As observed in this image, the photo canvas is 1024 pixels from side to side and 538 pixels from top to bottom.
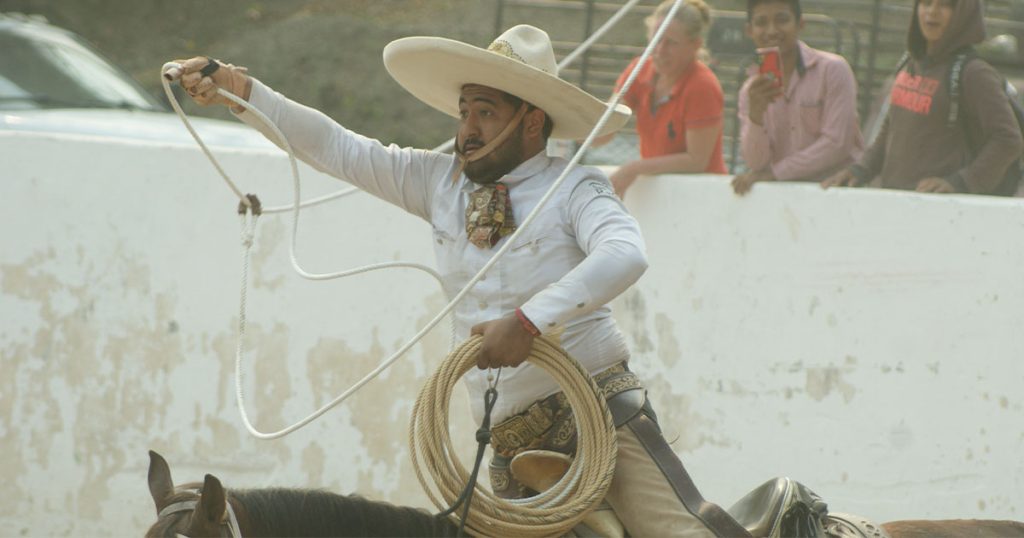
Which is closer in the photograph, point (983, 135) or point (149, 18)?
point (983, 135)

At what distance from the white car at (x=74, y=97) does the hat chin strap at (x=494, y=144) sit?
432cm

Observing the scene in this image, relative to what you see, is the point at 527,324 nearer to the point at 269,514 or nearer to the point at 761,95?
the point at 269,514

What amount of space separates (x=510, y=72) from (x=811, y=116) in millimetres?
3019

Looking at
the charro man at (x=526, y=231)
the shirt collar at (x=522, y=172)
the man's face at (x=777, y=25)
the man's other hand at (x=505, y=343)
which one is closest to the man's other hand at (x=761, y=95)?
the man's face at (x=777, y=25)

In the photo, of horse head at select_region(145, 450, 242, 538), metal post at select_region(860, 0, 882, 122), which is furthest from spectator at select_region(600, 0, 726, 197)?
horse head at select_region(145, 450, 242, 538)

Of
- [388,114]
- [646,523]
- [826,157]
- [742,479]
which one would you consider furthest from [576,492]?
[388,114]

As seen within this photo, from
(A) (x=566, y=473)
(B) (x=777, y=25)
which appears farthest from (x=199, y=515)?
(B) (x=777, y=25)

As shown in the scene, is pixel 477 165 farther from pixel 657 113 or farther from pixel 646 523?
pixel 657 113

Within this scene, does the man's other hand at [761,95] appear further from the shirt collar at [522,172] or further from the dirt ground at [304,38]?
the dirt ground at [304,38]

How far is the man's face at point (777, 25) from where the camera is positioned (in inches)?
242

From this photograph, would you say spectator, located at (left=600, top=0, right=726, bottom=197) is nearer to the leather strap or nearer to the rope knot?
the rope knot

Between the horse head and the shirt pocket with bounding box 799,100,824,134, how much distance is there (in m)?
3.90

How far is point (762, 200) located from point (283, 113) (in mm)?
2797

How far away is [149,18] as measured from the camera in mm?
17484
